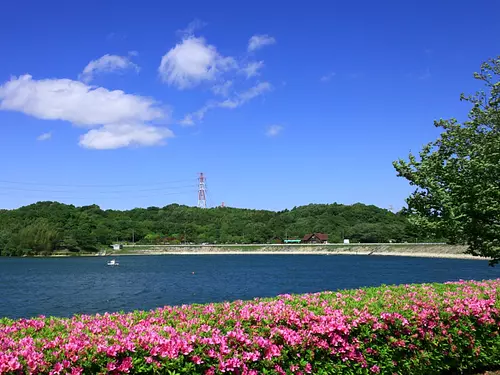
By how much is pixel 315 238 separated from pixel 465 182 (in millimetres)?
155546

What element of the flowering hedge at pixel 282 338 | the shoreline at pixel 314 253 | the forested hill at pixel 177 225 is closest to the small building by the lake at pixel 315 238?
the forested hill at pixel 177 225

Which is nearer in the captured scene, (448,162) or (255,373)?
(255,373)

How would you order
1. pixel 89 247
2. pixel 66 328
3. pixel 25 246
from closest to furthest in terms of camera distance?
pixel 66 328 → pixel 25 246 → pixel 89 247

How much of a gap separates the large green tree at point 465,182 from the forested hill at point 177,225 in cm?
13160

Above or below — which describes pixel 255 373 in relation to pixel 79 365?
below

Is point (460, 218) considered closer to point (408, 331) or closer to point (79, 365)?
point (408, 331)

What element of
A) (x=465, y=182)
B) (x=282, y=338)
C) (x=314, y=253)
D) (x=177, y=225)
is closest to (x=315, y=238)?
(x=314, y=253)

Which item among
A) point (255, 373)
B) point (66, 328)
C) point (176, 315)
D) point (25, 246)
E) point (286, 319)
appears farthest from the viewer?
point (25, 246)

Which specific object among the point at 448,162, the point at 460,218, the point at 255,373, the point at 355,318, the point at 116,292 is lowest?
the point at 116,292

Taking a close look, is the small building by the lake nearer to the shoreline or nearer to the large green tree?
the shoreline

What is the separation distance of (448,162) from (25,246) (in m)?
142

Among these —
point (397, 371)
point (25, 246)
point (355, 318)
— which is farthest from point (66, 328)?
point (25, 246)

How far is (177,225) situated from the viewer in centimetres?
17538

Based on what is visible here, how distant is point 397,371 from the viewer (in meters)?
6.97
